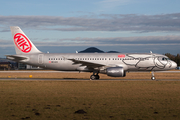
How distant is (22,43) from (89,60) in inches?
433

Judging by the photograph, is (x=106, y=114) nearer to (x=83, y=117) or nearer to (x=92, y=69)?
(x=83, y=117)

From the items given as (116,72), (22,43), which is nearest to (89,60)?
(116,72)

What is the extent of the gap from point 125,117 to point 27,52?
30.2m

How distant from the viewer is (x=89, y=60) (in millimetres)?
36562

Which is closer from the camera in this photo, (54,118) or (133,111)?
(54,118)

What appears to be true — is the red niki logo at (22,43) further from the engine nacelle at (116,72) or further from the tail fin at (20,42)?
the engine nacelle at (116,72)

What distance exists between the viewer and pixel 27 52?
38125 mm

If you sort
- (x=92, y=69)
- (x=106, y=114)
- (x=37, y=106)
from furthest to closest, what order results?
(x=92, y=69), (x=37, y=106), (x=106, y=114)

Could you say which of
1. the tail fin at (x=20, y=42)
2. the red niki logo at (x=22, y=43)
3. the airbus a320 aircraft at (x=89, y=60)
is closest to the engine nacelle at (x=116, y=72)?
the airbus a320 aircraft at (x=89, y=60)

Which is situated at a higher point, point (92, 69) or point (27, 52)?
point (27, 52)

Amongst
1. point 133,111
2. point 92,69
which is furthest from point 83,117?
point 92,69

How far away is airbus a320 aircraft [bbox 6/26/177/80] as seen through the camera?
115 ft

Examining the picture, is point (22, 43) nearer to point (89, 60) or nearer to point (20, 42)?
point (20, 42)

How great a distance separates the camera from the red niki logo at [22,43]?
38.1 metres
